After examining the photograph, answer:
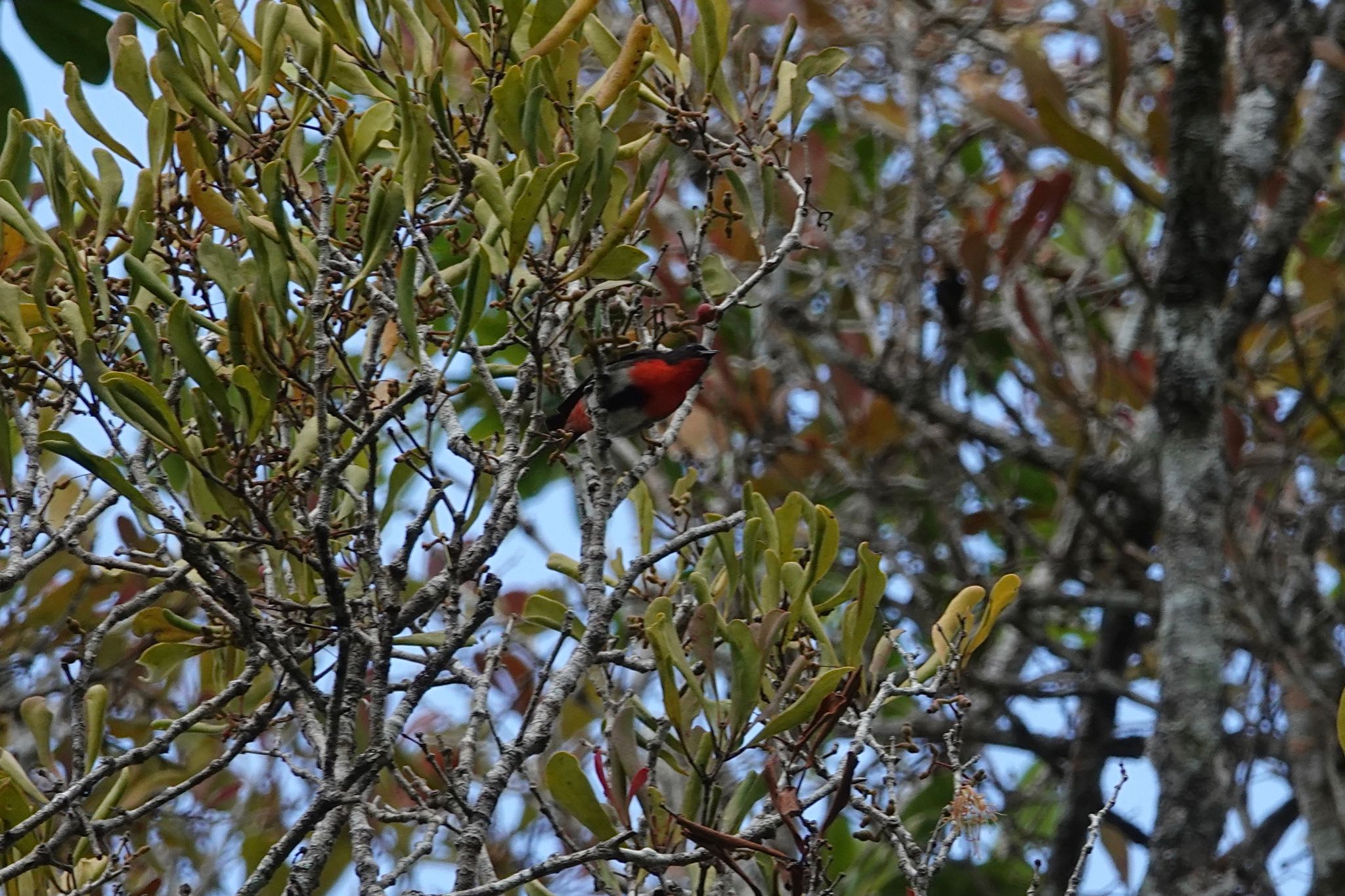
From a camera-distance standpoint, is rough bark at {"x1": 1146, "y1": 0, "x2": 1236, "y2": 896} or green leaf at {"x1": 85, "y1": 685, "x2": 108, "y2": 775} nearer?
green leaf at {"x1": 85, "y1": 685, "x2": 108, "y2": 775}

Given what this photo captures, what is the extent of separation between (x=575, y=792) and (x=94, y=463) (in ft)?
2.36

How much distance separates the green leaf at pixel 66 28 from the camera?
3.22 meters

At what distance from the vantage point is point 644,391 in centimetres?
289

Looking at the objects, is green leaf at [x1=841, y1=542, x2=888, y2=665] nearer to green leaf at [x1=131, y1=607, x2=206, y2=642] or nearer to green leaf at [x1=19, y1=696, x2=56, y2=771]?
green leaf at [x1=131, y1=607, x2=206, y2=642]

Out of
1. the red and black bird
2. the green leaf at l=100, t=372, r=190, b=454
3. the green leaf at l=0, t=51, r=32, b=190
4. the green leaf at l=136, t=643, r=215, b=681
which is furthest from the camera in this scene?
the green leaf at l=0, t=51, r=32, b=190

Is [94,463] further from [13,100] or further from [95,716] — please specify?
[13,100]

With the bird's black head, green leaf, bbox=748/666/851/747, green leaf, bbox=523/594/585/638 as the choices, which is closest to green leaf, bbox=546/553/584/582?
green leaf, bbox=523/594/585/638

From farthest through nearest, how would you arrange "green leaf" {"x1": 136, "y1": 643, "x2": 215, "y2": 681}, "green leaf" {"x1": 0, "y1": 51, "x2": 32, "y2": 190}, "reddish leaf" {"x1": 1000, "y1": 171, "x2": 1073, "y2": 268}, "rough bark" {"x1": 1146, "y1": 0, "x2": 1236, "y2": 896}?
"reddish leaf" {"x1": 1000, "y1": 171, "x2": 1073, "y2": 268} < "rough bark" {"x1": 1146, "y1": 0, "x2": 1236, "y2": 896} < "green leaf" {"x1": 0, "y1": 51, "x2": 32, "y2": 190} < "green leaf" {"x1": 136, "y1": 643, "x2": 215, "y2": 681}

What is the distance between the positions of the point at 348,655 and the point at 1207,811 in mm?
2445

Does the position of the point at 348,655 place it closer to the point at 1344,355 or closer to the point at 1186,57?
the point at 1186,57

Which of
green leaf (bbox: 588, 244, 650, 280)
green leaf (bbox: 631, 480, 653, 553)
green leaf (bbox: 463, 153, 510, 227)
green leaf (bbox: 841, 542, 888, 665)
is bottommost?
green leaf (bbox: 841, 542, 888, 665)

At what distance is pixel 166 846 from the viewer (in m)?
4.14

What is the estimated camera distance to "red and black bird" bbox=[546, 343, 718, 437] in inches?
107

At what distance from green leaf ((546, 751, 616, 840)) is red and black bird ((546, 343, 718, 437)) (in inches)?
30.2
